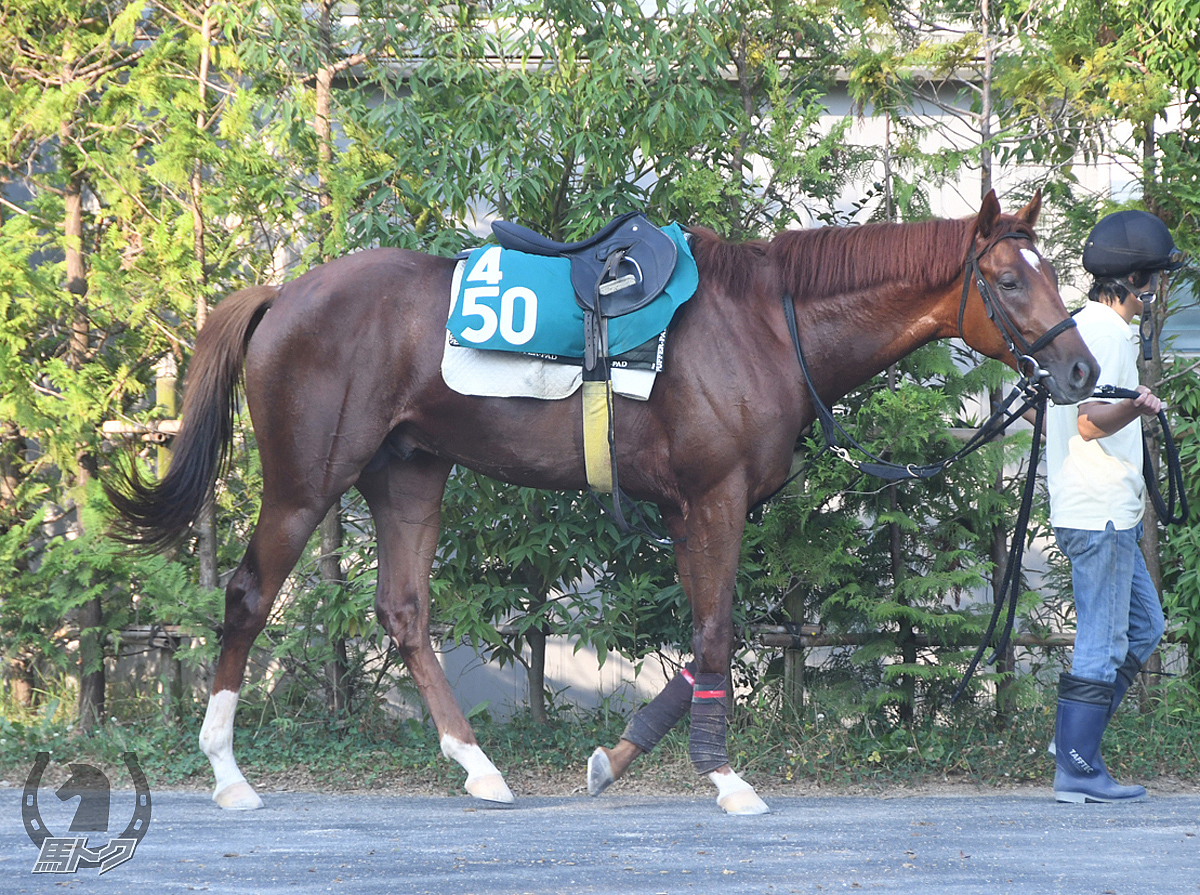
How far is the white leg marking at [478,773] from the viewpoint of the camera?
13.8ft

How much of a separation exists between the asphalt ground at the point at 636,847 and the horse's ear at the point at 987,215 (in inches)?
81.7

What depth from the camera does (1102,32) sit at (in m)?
5.22

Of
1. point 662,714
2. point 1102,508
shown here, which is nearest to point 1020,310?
point 1102,508

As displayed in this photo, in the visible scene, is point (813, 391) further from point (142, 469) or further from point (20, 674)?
point (20, 674)

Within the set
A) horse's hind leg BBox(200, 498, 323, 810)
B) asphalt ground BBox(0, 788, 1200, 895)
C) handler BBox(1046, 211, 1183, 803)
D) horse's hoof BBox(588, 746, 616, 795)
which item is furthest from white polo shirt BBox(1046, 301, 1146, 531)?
horse's hind leg BBox(200, 498, 323, 810)

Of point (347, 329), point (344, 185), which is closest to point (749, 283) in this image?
point (347, 329)

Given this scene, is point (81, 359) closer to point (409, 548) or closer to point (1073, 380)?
point (409, 548)

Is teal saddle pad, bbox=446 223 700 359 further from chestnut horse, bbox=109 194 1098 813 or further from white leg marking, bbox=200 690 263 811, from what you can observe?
white leg marking, bbox=200 690 263 811

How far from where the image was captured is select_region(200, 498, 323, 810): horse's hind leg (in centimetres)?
424

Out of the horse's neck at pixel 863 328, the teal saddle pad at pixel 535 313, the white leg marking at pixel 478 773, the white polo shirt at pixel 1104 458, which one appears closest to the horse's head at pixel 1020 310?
the horse's neck at pixel 863 328

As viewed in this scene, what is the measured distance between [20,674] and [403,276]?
10.4ft

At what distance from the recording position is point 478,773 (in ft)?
13.9

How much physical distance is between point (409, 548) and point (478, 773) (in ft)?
3.07

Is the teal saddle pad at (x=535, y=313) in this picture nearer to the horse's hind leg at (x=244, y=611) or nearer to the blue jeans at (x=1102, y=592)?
the horse's hind leg at (x=244, y=611)
